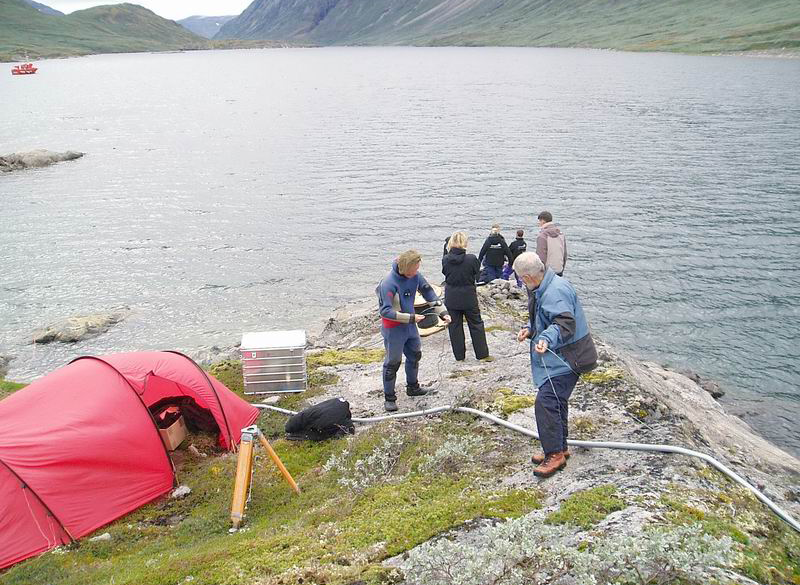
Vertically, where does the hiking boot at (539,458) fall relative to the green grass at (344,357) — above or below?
above

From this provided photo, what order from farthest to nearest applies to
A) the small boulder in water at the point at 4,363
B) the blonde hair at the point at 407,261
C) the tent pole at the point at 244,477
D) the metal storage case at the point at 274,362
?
the small boulder in water at the point at 4,363 < the metal storage case at the point at 274,362 < the blonde hair at the point at 407,261 < the tent pole at the point at 244,477

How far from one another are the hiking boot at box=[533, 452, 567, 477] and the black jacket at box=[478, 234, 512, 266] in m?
12.8

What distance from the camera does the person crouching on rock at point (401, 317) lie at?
12742mm

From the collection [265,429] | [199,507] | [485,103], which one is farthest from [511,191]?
[485,103]

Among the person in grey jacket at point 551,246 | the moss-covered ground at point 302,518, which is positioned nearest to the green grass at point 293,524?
the moss-covered ground at point 302,518

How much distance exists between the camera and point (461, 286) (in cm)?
1484

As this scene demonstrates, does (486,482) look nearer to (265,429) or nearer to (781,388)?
(265,429)

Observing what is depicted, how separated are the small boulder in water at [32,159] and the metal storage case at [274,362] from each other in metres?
53.7

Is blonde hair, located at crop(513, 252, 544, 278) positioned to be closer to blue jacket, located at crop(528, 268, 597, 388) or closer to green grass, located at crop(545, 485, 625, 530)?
blue jacket, located at crop(528, 268, 597, 388)

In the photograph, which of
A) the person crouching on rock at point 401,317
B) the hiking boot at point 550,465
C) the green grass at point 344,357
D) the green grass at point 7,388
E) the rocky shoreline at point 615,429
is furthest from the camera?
the green grass at point 7,388

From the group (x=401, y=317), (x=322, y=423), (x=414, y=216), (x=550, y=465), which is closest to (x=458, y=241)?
Result: (x=401, y=317)

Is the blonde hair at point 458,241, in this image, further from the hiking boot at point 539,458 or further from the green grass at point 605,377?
the hiking boot at point 539,458

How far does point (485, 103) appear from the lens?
94.3 meters

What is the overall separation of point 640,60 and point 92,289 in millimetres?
149580
